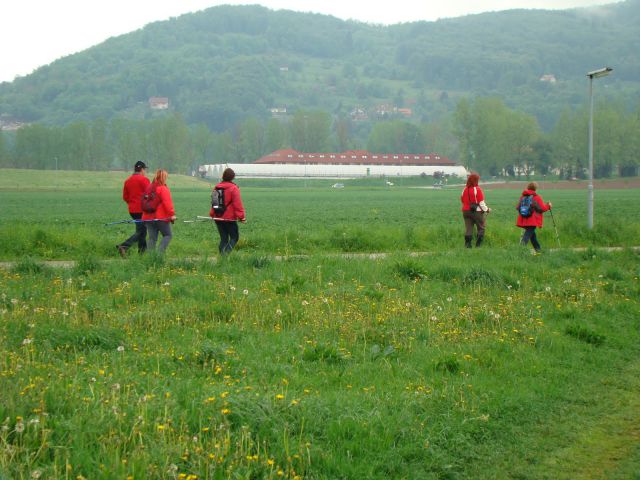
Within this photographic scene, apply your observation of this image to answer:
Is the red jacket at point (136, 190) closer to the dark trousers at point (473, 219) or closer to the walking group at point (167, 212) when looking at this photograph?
the walking group at point (167, 212)

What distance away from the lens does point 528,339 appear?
9250 mm

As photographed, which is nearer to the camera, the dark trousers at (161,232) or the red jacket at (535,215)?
the dark trousers at (161,232)

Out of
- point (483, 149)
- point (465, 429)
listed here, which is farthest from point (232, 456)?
point (483, 149)

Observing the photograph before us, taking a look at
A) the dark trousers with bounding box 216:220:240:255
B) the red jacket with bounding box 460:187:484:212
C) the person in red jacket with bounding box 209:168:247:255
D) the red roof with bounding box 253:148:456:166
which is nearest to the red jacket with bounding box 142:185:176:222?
the person in red jacket with bounding box 209:168:247:255

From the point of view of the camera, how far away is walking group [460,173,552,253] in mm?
18062

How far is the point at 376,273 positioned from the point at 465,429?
735 cm

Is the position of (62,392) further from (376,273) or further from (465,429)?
(376,273)

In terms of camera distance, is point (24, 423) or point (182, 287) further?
point (182, 287)

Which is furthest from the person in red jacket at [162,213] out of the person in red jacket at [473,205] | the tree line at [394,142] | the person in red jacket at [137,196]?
the tree line at [394,142]

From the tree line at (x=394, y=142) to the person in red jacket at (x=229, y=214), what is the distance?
115m

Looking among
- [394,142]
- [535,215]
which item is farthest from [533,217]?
[394,142]

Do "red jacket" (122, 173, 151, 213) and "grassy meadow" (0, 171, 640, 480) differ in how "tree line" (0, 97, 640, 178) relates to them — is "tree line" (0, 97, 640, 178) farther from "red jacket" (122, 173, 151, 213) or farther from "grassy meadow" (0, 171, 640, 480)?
"grassy meadow" (0, 171, 640, 480)

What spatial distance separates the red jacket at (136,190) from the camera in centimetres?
1656

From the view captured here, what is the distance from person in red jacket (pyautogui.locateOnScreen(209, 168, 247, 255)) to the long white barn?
125836mm
